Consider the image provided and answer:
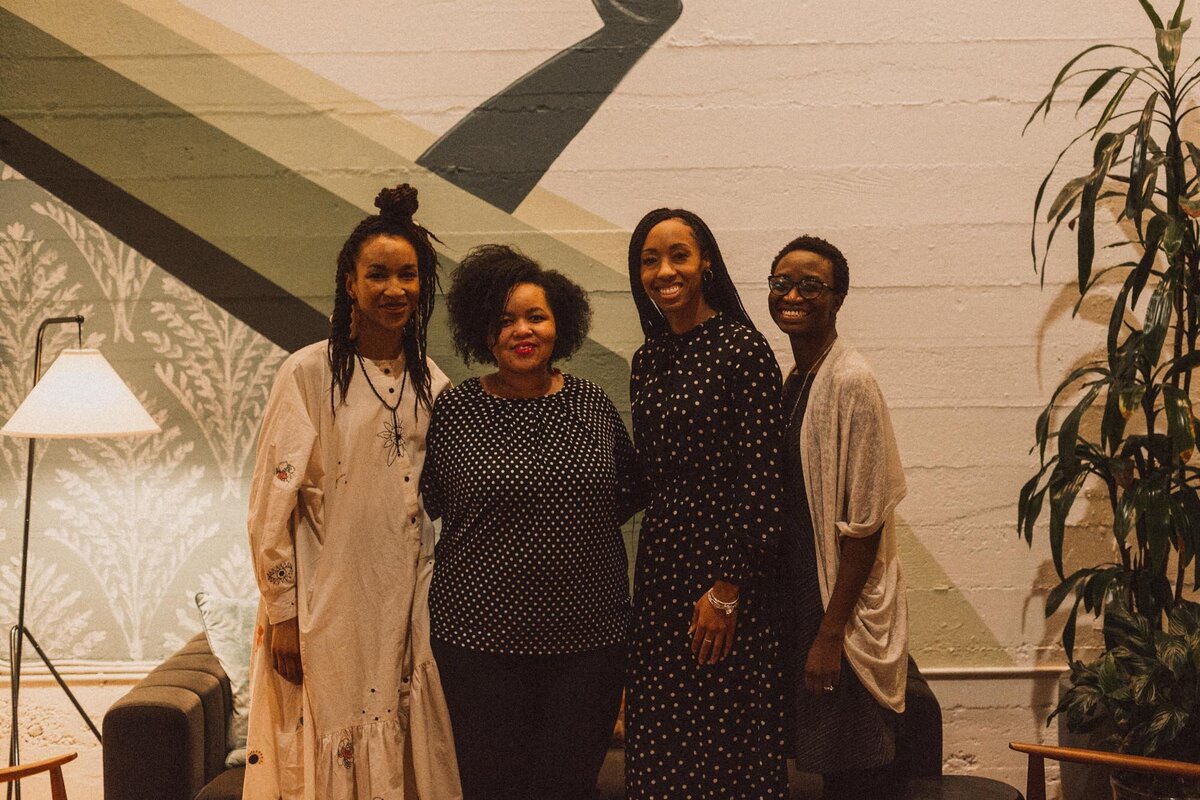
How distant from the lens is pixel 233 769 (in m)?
2.50

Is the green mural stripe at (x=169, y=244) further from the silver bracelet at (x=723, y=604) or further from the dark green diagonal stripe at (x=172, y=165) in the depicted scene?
the silver bracelet at (x=723, y=604)

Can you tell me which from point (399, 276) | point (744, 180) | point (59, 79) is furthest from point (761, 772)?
point (59, 79)

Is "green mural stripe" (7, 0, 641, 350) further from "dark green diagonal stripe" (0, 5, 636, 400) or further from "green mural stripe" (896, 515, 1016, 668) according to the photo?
"green mural stripe" (896, 515, 1016, 668)

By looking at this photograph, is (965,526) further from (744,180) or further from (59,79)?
(59,79)

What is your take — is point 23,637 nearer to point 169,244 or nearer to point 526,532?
point 169,244

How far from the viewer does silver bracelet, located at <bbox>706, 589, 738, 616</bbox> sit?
201 centimetres

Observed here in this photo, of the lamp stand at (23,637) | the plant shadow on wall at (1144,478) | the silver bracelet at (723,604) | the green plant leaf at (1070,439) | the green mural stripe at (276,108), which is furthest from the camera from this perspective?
the green mural stripe at (276,108)

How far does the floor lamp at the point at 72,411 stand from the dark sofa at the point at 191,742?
1.64ft

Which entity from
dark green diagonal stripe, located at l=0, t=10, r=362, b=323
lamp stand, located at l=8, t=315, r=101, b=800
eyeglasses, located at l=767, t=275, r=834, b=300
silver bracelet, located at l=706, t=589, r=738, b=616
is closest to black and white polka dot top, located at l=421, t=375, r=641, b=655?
silver bracelet, located at l=706, t=589, r=738, b=616

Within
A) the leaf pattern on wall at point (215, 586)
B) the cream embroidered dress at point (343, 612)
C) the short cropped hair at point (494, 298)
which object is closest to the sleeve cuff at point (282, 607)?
the cream embroidered dress at point (343, 612)

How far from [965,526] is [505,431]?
1556 mm

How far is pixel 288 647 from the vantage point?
216 centimetres

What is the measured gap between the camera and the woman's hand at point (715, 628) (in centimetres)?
201

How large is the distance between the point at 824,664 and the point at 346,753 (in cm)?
101
